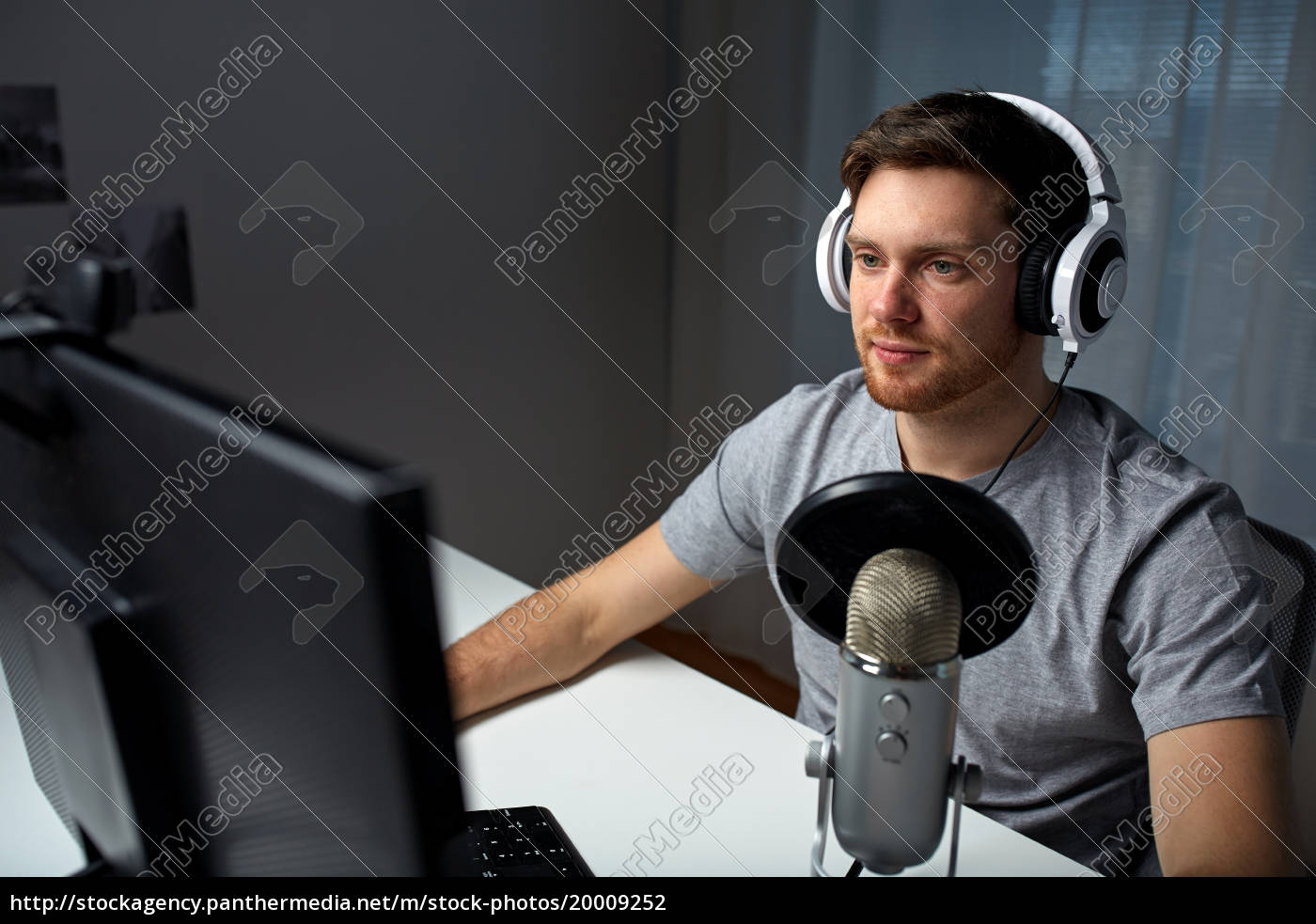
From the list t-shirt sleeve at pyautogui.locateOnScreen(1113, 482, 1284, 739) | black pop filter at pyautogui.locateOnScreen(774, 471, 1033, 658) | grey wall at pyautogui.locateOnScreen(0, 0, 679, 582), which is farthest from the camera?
grey wall at pyautogui.locateOnScreen(0, 0, 679, 582)

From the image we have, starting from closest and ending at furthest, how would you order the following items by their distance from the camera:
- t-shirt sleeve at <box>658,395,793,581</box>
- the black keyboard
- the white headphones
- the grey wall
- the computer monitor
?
1. the computer monitor
2. the black keyboard
3. the white headphones
4. t-shirt sleeve at <box>658,395,793,581</box>
5. the grey wall

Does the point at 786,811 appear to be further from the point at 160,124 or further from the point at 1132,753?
the point at 160,124

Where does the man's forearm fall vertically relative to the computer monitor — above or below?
below

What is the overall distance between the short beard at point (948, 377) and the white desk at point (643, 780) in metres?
0.35

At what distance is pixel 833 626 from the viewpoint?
0.58 meters

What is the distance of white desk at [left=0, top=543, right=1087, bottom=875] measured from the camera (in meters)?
0.82

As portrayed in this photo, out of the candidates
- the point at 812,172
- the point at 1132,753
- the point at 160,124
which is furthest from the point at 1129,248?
the point at 160,124

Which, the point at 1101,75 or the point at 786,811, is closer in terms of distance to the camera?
the point at 786,811

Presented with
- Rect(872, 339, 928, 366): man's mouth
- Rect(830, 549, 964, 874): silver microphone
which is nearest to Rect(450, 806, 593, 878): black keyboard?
Rect(830, 549, 964, 874): silver microphone

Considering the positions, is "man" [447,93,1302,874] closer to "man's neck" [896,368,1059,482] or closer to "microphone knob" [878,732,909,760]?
"man's neck" [896,368,1059,482]

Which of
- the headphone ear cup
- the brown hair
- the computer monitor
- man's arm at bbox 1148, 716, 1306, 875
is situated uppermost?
the brown hair

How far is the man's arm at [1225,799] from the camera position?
776mm

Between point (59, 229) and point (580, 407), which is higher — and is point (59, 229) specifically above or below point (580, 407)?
below

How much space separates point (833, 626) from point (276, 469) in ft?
1.06
